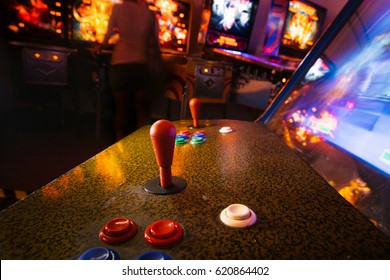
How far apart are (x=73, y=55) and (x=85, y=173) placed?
3586 millimetres

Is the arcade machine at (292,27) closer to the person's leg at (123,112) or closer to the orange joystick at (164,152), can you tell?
the person's leg at (123,112)

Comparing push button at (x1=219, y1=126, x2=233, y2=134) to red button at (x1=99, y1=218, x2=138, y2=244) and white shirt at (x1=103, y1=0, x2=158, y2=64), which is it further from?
white shirt at (x1=103, y1=0, x2=158, y2=64)

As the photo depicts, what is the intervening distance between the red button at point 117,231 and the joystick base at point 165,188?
11cm

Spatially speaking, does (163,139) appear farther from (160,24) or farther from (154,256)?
(160,24)

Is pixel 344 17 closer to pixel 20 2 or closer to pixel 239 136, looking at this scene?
pixel 239 136

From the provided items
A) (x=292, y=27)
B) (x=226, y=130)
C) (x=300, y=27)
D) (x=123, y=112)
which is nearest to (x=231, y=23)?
(x=292, y=27)

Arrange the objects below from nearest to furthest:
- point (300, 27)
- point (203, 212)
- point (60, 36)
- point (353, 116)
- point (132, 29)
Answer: point (203, 212), point (353, 116), point (132, 29), point (60, 36), point (300, 27)

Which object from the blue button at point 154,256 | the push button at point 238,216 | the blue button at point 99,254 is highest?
the push button at point 238,216

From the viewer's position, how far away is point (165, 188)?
1.61 ft

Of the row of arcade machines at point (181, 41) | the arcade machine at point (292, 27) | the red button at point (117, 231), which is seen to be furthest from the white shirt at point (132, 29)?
the arcade machine at point (292, 27)

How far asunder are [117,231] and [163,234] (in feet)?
0.20

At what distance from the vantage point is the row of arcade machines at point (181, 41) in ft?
11.0

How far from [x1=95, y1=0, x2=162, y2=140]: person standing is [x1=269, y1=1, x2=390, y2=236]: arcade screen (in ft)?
5.54
